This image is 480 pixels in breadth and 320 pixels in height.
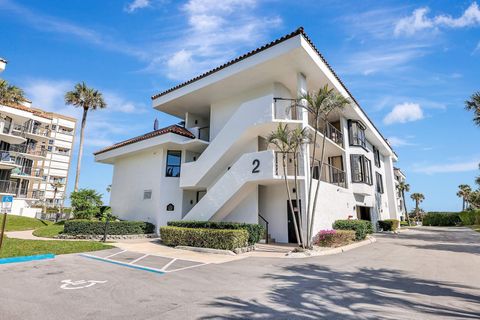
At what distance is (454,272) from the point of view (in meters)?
8.15

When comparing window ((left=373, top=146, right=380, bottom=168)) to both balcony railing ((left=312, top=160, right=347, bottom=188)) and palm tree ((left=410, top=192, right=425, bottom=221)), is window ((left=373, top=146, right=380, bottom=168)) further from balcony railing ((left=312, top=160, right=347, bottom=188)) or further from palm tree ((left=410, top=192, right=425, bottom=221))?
palm tree ((left=410, top=192, right=425, bottom=221))

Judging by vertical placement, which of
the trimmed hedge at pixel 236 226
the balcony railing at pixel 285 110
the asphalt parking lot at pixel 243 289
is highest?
the balcony railing at pixel 285 110

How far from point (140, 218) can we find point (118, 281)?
12.8m

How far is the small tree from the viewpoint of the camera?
1881 centimetres

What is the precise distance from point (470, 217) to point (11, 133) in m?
67.0

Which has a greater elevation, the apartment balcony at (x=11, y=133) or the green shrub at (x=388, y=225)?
the apartment balcony at (x=11, y=133)

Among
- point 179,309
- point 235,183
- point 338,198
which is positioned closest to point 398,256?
point 338,198

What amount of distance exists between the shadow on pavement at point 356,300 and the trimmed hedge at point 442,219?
173ft

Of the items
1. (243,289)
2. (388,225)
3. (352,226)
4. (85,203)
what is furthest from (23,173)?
(388,225)

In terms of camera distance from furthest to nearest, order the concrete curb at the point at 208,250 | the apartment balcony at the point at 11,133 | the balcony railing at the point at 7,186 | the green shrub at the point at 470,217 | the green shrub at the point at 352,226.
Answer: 1. the green shrub at the point at 470,217
2. the apartment balcony at the point at 11,133
3. the balcony railing at the point at 7,186
4. the green shrub at the point at 352,226
5. the concrete curb at the point at 208,250

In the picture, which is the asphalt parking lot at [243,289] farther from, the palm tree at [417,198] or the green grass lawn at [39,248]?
the palm tree at [417,198]

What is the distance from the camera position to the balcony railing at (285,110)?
15156mm

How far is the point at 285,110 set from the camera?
1554 cm

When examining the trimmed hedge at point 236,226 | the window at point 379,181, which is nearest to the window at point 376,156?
the window at point 379,181
